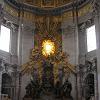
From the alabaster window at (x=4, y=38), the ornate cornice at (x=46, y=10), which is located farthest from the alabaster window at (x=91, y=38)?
the alabaster window at (x=4, y=38)

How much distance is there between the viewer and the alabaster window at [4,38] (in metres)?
19.1

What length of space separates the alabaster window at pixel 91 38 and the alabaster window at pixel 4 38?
512cm

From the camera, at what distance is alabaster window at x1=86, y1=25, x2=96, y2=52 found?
1903 centimetres

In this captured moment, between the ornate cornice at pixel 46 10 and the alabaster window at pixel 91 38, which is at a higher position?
the ornate cornice at pixel 46 10

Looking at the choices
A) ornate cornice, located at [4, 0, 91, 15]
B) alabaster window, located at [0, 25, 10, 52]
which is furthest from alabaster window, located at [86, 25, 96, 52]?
alabaster window, located at [0, 25, 10, 52]

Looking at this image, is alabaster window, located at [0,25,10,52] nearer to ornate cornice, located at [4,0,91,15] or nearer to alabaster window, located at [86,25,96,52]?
ornate cornice, located at [4,0,91,15]

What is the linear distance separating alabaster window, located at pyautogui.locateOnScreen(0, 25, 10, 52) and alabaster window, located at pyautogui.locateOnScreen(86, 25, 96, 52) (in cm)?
512

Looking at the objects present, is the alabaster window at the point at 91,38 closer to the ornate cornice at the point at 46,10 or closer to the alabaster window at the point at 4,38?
the ornate cornice at the point at 46,10

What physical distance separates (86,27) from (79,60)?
2174 mm

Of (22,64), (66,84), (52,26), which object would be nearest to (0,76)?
(22,64)

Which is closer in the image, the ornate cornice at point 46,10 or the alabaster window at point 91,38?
the alabaster window at point 91,38

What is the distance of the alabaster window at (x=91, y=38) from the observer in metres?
19.0

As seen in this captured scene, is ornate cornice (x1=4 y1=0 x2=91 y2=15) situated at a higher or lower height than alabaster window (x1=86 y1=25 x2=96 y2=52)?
higher

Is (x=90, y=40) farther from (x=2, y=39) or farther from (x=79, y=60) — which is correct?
(x=2, y=39)
